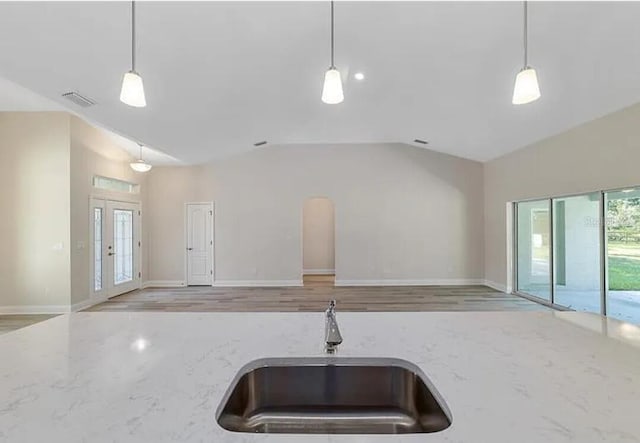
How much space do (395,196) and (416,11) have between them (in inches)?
214

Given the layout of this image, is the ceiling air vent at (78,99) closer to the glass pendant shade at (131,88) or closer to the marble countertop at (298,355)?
the glass pendant shade at (131,88)

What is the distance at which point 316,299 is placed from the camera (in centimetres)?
673

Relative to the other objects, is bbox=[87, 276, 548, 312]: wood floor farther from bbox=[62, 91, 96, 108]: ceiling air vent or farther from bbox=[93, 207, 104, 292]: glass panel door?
bbox=[62, 91, 96, 108]: ceiling air vent

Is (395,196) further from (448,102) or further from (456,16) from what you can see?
(456,16)

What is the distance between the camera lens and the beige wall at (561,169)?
424 centimetres

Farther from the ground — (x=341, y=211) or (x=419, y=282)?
(x=341, y=211)

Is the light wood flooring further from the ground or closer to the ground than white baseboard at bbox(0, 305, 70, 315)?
closer to the ground

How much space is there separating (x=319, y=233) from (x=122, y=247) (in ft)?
17.3

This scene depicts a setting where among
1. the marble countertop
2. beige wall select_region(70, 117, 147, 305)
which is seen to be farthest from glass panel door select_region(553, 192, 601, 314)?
beige wall select_region(70, 117, 147, 305)

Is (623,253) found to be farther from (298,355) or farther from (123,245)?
(123,245)

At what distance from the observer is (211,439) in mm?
751

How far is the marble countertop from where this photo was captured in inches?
31.1

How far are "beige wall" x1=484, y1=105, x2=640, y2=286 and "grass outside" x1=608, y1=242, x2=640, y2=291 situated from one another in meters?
0.82

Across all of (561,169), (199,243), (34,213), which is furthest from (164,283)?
(561,169)
